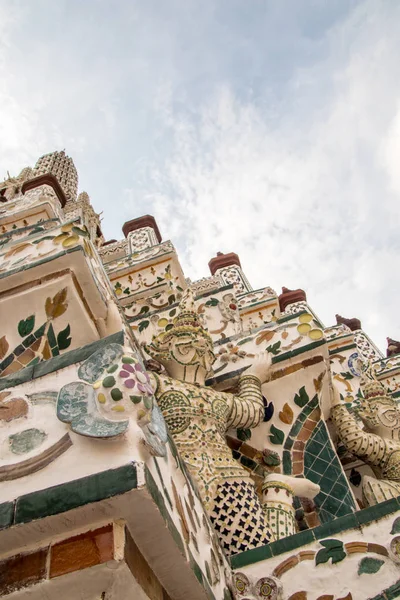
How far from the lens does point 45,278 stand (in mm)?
2814

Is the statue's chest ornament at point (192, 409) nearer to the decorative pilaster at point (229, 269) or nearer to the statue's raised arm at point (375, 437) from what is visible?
the statue's raised arm at point (375, 437)

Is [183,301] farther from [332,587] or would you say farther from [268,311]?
[268,311]

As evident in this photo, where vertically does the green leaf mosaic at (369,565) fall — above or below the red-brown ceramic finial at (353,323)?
below

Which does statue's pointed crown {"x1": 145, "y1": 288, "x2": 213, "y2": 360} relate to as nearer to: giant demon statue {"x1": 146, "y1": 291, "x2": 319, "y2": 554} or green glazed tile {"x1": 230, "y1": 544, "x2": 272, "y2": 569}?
giant demon statue {"x1": 146, "y1": 291, "x2": 319, "y2": 554}

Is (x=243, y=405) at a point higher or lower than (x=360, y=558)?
higher

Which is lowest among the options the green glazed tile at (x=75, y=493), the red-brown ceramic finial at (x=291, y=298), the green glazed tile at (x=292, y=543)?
the green glazed tile at (x=75, y=493)

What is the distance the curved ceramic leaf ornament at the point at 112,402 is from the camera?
162cm

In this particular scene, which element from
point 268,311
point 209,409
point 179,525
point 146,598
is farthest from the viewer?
point 268,311

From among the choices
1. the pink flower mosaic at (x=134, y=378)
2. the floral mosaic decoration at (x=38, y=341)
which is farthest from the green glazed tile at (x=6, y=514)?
the floral mosaic decoration at (x=38, y=341)

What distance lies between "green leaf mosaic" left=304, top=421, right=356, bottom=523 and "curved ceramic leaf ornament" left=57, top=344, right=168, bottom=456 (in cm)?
217

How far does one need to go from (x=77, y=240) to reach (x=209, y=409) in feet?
4.02

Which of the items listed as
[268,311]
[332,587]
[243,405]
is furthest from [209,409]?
[268,311]

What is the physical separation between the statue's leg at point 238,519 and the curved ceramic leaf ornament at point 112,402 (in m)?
1.30

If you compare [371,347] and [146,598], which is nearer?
[146,598]
